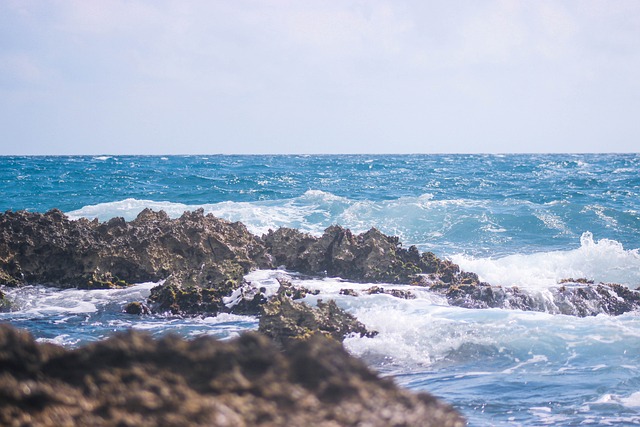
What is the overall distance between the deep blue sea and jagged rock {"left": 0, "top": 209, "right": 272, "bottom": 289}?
0.44 m

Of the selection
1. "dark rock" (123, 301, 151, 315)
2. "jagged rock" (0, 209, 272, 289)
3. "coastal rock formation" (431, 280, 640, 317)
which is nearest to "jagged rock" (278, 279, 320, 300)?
"jagged rock" (0, 209, 272, 289)

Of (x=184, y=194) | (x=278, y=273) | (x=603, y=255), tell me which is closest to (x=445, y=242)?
(x=603, y=255)

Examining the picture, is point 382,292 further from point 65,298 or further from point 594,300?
point 65,298

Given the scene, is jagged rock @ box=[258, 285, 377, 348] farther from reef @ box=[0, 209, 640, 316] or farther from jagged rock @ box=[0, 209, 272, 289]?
jagged rock @ box=[0, 209, 272, 289]

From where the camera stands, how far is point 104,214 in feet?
75.5

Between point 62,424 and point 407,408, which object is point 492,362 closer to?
point 407,408

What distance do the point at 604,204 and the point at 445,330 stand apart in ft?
67.4

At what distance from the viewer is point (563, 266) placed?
1490 cm

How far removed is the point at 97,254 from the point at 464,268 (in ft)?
26.1

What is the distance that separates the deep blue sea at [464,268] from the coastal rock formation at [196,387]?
3.79 m

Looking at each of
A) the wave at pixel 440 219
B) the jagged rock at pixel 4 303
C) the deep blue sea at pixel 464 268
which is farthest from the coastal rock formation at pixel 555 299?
the jagged rock at pixel 4 303

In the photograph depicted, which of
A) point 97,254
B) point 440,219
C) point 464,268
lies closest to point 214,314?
point 97,254

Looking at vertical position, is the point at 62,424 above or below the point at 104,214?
above

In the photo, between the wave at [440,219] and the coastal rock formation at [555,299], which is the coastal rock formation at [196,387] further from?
the wave at [440,219]
